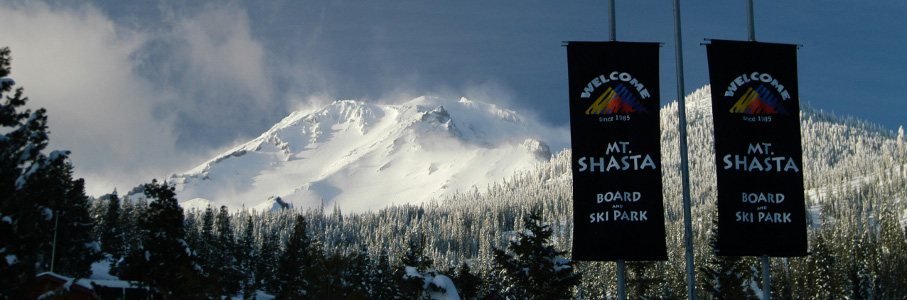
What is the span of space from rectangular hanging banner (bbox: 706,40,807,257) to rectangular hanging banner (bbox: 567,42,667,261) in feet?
8.17

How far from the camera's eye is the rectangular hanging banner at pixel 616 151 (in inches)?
843

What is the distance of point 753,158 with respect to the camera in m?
22.7

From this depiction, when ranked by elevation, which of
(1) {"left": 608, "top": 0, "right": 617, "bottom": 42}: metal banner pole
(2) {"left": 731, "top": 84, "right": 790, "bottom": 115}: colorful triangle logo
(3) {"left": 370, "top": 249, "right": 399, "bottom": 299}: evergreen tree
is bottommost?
(3) {"left": 370, "top": 249, "right": 399, "bottom": 299}: evergreen tree

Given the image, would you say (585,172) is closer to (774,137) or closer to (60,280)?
(774,137)

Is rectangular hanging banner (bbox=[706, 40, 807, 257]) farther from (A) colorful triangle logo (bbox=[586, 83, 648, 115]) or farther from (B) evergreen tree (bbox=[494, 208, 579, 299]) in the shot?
(B) evergreen tree (bbox=[494, 208, 579, 299])

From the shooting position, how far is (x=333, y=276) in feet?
115

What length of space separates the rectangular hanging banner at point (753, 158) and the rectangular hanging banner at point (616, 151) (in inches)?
98.1

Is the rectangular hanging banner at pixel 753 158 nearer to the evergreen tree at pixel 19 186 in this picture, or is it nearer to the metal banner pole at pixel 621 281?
the metal banner pole at pixel 621 281

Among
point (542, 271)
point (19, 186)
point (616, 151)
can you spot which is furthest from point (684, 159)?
point (19, 186)

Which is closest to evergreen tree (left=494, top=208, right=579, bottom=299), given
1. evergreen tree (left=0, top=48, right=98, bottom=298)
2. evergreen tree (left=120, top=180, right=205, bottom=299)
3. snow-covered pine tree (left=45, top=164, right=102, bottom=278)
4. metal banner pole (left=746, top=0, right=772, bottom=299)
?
metal banner pole (left=746, top=0, right=772, bottom=299)

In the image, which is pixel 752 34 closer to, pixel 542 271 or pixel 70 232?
pixel 542 271

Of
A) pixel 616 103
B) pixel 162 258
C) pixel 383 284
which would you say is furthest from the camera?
pixel 383 284

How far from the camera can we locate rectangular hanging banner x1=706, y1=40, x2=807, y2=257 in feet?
74.3

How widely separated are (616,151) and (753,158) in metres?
4.72
